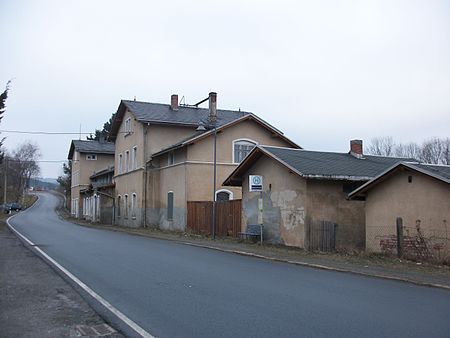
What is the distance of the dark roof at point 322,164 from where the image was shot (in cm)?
2042

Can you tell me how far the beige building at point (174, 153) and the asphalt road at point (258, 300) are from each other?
54.9ft

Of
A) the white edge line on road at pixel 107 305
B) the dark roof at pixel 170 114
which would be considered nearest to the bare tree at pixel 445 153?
the dark roof at pixel 170 114

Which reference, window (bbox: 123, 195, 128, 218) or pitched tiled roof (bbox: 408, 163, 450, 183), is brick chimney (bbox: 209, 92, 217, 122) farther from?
pitched tiled roof (bbox: 408, 163, 450, 183)

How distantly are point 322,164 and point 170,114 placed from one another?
1987cm

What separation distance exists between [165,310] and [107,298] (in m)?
1.55

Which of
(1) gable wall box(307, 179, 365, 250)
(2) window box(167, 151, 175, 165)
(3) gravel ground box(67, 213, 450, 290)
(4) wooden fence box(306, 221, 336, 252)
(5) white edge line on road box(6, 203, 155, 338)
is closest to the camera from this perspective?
(5) white edge line on road box(6, 203, 155, 338)

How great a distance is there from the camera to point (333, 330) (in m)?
6.94

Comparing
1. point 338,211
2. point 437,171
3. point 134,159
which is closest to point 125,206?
point 134,159

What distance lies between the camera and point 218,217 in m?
27.9

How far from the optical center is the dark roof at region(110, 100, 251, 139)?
37844 mm

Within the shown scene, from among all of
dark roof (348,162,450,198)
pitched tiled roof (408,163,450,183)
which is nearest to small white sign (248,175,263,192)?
dark roof (348,162,450,198)

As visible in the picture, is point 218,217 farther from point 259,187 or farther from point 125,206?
point 125,206

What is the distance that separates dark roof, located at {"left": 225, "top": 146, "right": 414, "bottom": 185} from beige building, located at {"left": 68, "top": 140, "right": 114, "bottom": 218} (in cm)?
4342

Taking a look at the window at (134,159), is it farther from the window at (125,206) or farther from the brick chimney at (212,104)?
the brick chimney at (212,104)
